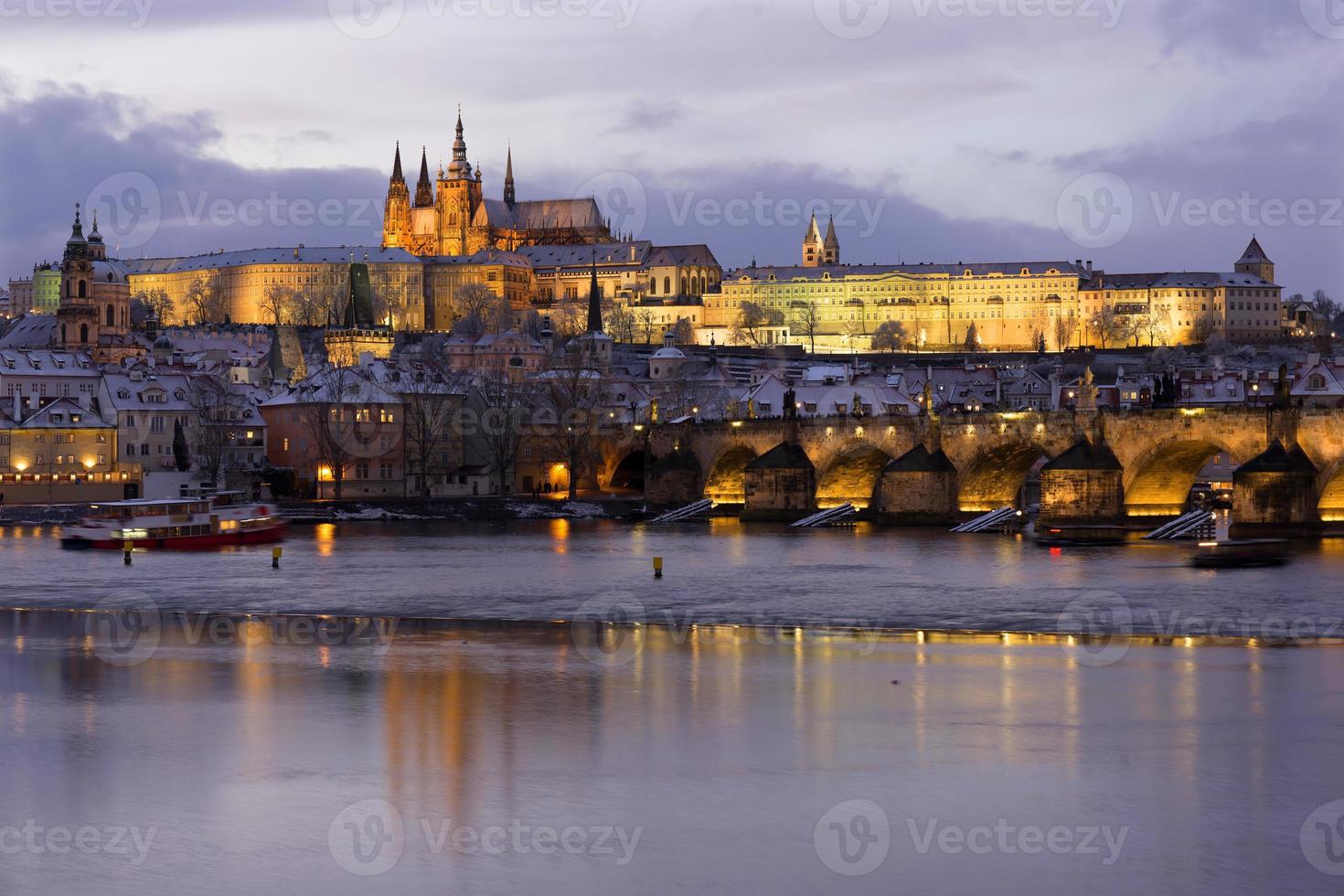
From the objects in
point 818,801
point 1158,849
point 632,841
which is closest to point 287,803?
point 632,841

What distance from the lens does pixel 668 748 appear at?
19.5 metres

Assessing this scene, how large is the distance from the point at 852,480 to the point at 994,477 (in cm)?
739

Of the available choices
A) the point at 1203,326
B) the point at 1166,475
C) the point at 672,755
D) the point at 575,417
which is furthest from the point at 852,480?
the point at 1203,326

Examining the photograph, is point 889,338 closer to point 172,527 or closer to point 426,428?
point 426,428

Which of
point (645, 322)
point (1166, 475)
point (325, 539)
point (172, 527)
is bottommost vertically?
point (325, 539)

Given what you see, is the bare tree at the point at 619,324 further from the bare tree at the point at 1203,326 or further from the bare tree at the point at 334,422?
the bare tree at the point at 334,422

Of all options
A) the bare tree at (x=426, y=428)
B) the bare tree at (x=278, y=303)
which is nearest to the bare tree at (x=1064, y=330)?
the bare tree at (x=278, y=303)

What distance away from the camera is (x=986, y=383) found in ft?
356

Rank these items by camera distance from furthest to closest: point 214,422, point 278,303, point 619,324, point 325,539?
point 278,303
point 619,324
point 214,422
point 325,539

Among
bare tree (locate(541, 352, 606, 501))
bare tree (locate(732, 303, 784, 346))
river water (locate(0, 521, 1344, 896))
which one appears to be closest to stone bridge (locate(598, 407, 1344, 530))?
→ bare tree (locate(541, 352, 606, 501))

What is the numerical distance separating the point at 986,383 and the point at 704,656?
8426 cm

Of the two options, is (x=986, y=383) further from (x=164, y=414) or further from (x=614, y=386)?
(x=164, y=414)

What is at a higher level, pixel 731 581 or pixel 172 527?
pixel 172 527

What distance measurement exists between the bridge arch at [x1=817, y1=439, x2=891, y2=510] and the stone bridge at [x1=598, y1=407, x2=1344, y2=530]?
5 centimetres
